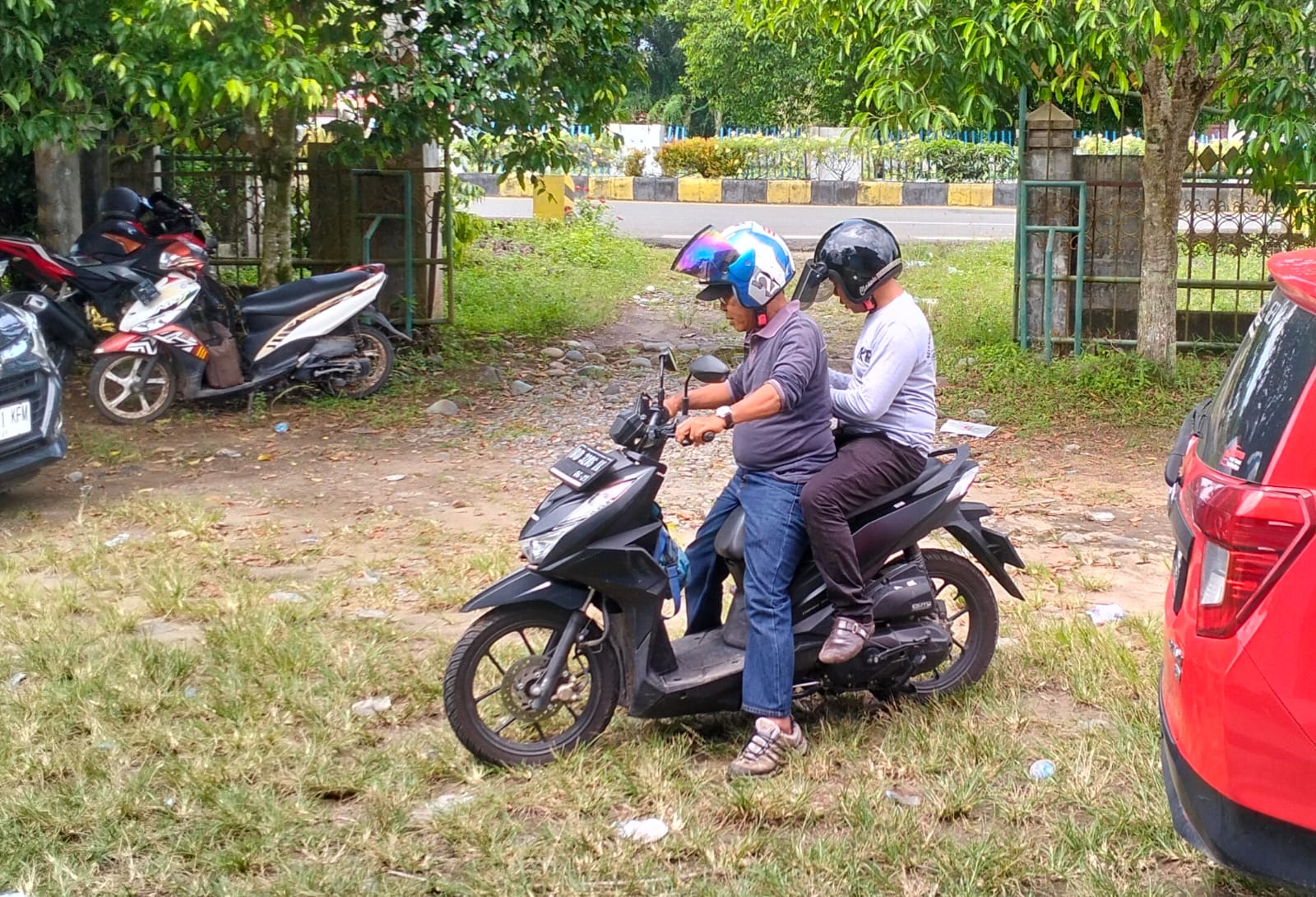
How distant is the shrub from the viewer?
1085 inches

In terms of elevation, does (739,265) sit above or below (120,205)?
below

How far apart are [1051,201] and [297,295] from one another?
17.3 feet

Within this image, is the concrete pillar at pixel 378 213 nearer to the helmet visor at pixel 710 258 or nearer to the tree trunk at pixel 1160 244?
the tree trunk at pixel 1160 244

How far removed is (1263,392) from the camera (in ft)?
8.88

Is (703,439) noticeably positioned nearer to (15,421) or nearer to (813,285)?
(813,285)

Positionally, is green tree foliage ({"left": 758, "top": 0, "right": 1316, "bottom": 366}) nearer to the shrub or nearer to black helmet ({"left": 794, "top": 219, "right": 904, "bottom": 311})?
black helmet ({"left": 794, "top": 219, "right": 904, "bottom": 311})

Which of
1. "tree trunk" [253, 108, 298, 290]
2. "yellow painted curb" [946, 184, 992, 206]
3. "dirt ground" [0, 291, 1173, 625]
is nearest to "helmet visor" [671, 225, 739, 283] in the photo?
"dirt ground" [0, 291, 1173, 625]

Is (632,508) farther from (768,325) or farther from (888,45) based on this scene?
(888,45)

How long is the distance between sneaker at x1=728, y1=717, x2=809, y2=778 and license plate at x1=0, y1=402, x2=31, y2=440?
4.19 metres

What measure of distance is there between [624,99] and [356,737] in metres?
7.01

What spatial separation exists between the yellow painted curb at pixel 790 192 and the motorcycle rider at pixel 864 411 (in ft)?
71.3

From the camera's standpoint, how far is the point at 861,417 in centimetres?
404

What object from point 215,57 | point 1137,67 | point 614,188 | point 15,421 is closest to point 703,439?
point 15,421

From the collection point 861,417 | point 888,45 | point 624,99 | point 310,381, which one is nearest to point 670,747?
point 861,417
